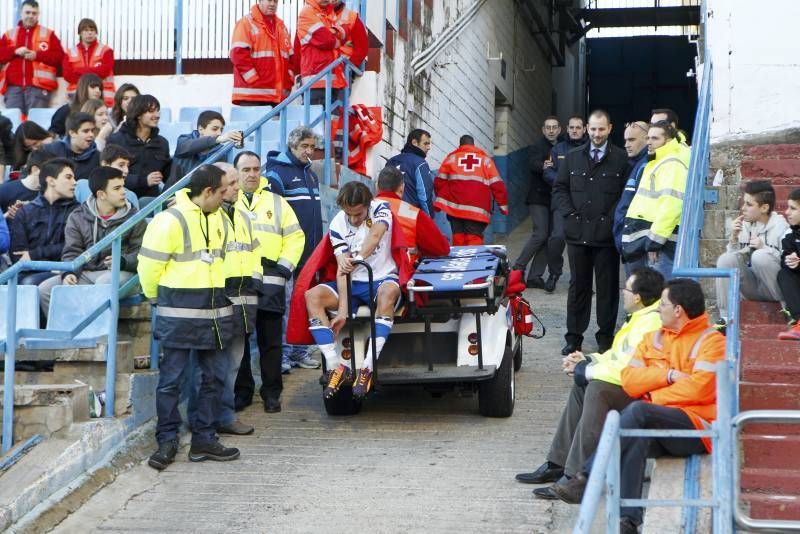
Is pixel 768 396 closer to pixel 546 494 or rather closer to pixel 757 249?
pixel 546 494

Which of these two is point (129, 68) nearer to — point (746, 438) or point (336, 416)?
point (336, 416)

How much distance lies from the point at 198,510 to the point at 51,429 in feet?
3.19

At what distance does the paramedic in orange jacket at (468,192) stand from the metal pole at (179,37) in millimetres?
2921

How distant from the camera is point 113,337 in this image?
6.89 meters

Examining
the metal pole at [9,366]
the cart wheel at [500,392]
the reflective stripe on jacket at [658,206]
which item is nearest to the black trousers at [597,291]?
the reflective stripe on jacket at [658,206]

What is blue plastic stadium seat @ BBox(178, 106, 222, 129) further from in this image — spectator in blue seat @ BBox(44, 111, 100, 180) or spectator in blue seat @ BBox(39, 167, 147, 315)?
spectator in blue seat @ BBox(39, 167, 147, 315)

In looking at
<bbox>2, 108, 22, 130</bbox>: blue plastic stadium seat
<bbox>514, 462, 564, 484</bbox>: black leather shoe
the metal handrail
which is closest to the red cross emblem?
<bbox>2, 108, 22, 130</bbox>: blue plastic stadium seat

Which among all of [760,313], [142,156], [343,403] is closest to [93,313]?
[343,403]

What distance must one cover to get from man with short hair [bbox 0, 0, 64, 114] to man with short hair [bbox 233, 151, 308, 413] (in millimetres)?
4853

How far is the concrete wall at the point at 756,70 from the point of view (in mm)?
10484

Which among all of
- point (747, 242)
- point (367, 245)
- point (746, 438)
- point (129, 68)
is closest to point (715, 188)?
point (747, 242)

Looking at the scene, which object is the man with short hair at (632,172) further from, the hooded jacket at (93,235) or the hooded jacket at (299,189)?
the hooded jacket at (93,235)

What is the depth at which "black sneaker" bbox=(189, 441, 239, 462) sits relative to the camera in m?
6.95

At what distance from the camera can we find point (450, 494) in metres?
6.29
